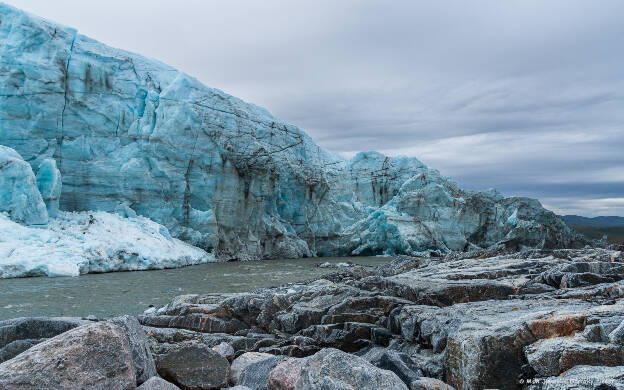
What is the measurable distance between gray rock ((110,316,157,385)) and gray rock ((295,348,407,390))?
1.39 meters

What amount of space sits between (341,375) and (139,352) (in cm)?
183

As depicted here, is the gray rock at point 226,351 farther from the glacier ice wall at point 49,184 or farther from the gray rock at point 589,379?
the glacier ice wall at point 49,184

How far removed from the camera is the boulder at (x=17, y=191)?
19.0 m

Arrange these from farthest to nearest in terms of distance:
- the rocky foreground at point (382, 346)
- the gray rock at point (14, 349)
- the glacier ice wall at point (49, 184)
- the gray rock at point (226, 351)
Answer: the glacier ice wall at point (49, 184)
the gray rock at point (226, 351)
the gray rock at point (14, 349)
the rocky foreground at point (382, 346)

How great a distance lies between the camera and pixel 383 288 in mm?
7887

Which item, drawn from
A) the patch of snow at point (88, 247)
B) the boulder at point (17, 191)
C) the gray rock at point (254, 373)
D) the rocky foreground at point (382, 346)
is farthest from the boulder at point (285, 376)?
the boulder at point (17, 191)

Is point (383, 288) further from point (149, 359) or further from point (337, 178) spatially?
point (337, 178)

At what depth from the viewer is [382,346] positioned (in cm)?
551

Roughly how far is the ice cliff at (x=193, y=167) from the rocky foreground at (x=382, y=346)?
759 inches

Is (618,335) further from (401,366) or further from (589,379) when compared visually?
(401,366)

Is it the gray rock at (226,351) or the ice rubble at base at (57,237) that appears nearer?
the gray rock at (226,351)

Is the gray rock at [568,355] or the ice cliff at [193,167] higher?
the ice cliff at [193,167]

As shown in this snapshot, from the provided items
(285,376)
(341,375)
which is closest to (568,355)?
(341,375)

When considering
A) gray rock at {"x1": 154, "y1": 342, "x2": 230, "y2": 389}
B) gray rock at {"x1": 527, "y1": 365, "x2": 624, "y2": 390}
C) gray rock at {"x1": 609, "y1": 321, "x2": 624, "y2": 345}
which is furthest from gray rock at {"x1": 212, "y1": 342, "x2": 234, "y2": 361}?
gray rock at {"x1": 609, "y1": 321, "x2": 624, "y2": 345}
